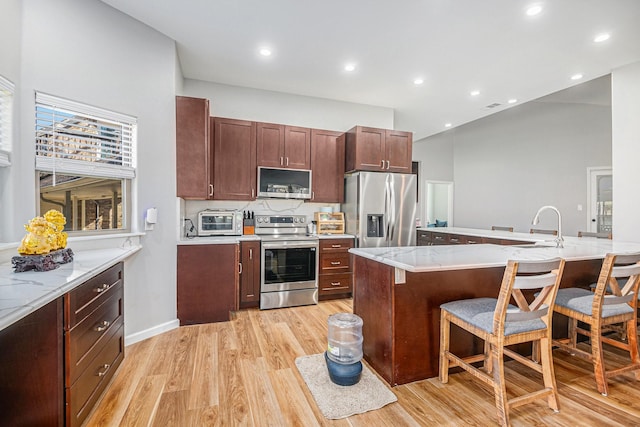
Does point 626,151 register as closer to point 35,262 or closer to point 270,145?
point 270,145

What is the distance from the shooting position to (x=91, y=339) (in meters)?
1.72

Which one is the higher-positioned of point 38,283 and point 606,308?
point 38,283

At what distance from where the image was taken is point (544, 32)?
113 inches

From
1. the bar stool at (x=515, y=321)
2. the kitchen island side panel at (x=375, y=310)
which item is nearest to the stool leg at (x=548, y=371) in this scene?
the bar stool at (x=515, y=321)

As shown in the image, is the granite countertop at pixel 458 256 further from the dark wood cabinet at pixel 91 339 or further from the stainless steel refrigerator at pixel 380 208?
the dark wood cabinet at pixel 91 339

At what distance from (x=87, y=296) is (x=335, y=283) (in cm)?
294

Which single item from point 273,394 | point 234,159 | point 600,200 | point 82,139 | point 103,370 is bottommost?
point 273,394

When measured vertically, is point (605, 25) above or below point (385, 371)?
above

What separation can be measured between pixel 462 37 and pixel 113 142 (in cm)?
358

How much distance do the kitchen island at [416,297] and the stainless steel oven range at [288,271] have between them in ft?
5.18

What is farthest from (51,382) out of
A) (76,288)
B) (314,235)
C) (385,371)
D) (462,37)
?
(462,37)

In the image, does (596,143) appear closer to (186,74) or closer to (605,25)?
(605,25)

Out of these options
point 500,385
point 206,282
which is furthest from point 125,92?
point 500,385

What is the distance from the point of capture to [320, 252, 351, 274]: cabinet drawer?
4.04 metres
